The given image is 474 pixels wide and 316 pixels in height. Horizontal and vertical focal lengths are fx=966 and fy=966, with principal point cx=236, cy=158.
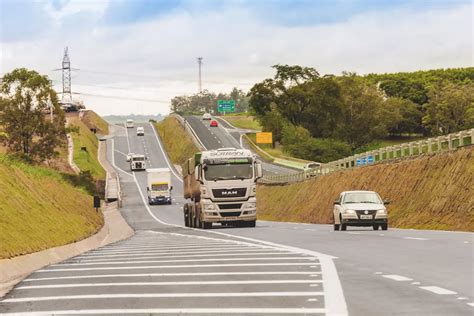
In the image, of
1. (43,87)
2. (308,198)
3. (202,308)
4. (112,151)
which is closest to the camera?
(202,308)

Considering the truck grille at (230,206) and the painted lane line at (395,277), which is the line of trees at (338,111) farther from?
the painted lane line at (395,277)

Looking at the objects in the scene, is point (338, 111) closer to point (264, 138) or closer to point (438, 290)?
point (264, 138)

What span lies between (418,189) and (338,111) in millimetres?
120508

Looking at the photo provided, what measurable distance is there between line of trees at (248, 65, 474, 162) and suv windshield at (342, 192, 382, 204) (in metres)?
118

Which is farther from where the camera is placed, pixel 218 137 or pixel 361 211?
pixel 218 137

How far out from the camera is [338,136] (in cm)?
16838

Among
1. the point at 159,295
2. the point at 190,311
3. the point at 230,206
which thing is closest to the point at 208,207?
the point at 230,206

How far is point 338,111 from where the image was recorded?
16775 cm

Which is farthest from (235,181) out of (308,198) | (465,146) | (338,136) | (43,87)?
(338,136)

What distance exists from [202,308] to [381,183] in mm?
45374

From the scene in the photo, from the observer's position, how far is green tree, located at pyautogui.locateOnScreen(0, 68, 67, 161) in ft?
323

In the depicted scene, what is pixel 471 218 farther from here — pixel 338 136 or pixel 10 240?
pixel 338 136

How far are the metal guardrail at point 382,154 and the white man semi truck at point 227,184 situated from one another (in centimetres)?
928

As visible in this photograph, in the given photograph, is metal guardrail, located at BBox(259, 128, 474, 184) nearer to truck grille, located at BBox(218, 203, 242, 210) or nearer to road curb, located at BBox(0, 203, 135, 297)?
truck grille, located at BBox(218, 203, 242, 210)
